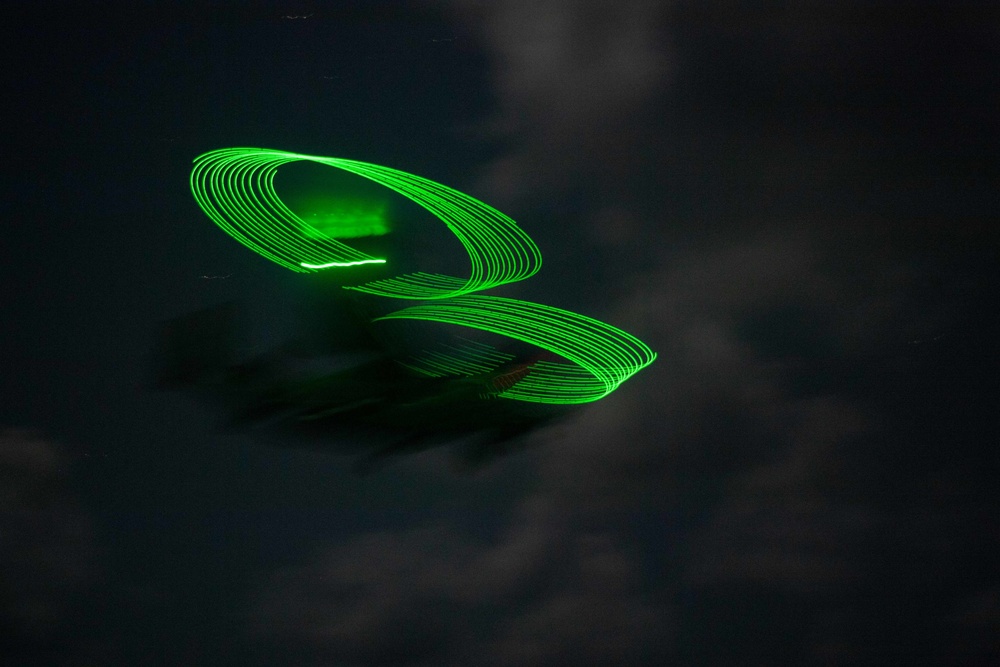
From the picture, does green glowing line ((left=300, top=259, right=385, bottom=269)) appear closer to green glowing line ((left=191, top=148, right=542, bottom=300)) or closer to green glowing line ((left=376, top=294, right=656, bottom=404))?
green glowing line ((left=191, top=148, right=542, bottom=300))

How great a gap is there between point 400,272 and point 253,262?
659 mm

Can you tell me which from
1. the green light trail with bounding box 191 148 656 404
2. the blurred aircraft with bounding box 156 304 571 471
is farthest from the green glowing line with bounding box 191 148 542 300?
the blurred aircraft with bounding box 156 304 571 471

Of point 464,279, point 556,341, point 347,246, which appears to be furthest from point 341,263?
point 556,341

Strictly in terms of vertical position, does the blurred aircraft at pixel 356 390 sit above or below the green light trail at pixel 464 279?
below

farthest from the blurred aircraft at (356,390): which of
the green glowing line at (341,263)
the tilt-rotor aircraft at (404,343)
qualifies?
the green glowing line at (341,263)

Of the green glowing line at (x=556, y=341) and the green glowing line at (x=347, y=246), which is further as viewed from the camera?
the green glowing line at (x=556, y=341)

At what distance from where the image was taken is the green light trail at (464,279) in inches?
152

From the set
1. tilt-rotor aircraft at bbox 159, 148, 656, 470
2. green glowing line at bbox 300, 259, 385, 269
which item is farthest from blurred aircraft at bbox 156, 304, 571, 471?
green glowing line at bbox 300, 259, 385, 269

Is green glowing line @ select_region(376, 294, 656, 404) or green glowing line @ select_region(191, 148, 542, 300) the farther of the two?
green glowing line @ select_region(376, 294, 656, 404)

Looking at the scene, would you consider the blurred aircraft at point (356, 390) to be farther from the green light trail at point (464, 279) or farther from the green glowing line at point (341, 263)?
the green glowing line at point (341, 263)

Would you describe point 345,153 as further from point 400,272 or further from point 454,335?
point 454,335

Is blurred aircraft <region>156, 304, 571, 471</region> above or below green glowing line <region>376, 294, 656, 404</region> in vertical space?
below

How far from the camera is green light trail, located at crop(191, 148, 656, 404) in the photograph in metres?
3.86

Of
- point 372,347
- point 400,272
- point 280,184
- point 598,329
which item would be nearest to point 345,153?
point 280,184
